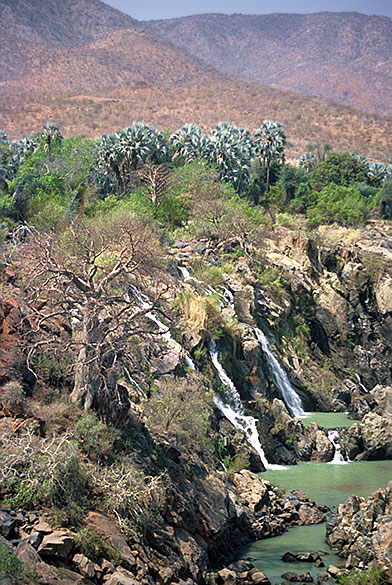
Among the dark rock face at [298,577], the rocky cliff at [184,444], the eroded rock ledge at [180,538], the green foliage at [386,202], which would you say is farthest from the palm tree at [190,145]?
the dark rock face at [298,577]

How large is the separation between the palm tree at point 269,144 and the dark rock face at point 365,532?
54.9 m

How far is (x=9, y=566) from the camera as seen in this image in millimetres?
10867

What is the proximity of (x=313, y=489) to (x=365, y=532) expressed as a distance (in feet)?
21.9

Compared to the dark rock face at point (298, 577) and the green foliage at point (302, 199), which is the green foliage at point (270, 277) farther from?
the dark rock face at point (298, 577)

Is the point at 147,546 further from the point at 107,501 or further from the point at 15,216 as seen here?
the point at 15,216

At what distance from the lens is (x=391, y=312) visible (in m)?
49.6

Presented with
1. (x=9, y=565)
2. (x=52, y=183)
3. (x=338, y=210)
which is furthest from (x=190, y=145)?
(x=9, y=565)

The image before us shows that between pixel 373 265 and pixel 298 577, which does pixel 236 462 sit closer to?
pixel 298 577

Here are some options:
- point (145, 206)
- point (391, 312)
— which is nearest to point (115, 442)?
point (145, 206)

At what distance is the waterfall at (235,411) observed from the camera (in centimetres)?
2858

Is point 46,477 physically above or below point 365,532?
above

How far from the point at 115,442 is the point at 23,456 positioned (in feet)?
9.93

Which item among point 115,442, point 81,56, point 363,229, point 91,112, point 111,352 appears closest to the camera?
point 115,442

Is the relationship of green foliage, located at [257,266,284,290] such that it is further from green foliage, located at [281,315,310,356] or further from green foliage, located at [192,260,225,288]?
green foliage, located at [192,260,225,288]
